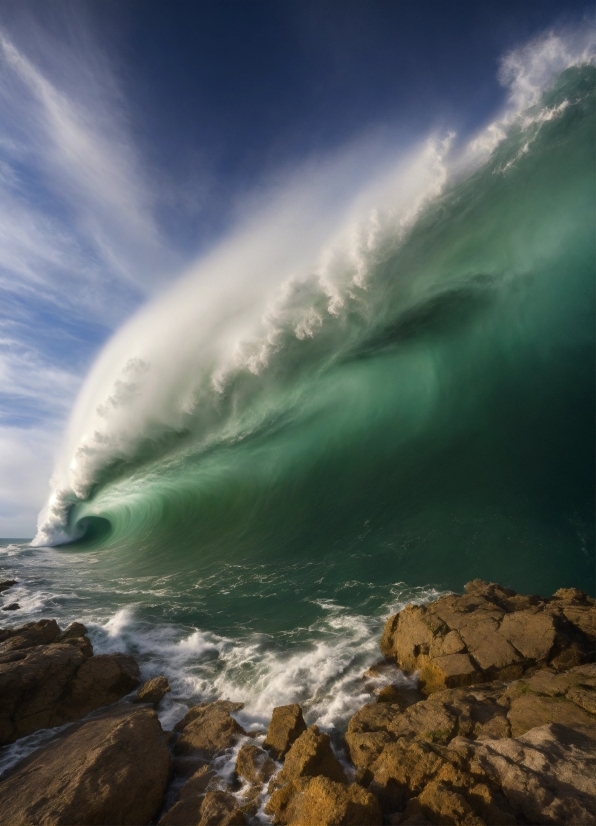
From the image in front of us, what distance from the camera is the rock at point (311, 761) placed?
3223mm

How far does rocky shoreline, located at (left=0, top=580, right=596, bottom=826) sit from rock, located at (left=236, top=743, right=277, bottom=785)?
0.04 feet

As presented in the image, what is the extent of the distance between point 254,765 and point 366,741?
1144mm

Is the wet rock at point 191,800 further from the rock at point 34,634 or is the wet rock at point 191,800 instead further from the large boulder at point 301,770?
the rock at point 34,634

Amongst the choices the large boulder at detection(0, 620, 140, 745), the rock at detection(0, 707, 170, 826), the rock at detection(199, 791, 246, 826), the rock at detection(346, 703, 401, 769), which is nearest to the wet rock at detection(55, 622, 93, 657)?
the large boulder at detection(0, 620, 140, 745)

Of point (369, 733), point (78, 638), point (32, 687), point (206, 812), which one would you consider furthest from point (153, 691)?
point (369, 733)

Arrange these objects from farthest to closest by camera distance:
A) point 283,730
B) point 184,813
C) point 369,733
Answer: point 283,730 → point 369,733 → point 184,813

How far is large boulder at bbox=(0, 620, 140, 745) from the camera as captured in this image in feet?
14.8

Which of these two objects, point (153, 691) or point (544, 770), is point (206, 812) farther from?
point (544, 770)

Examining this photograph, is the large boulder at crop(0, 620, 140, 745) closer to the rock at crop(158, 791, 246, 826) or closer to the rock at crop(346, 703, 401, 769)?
the rock at crop(158, 791, 246, 826)

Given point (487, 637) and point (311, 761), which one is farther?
point (487, 637)

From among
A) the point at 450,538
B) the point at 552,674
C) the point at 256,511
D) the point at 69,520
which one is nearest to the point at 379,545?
the point at 450,538

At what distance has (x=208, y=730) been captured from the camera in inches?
165

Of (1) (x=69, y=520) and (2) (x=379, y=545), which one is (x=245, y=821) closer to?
(2) (x=379, y=545)

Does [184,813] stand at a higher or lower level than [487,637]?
lower
